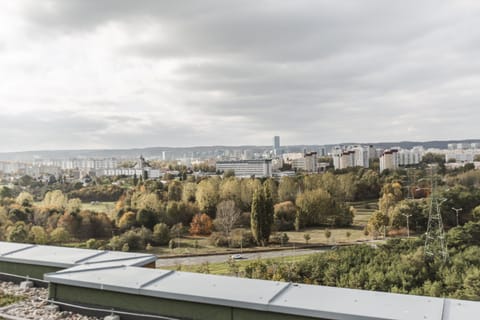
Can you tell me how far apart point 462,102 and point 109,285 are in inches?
979

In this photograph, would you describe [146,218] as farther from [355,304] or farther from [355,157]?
[355,304]

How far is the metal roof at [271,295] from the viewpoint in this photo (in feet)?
5.02

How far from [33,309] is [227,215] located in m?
18.6

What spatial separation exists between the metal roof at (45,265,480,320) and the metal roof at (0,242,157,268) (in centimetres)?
23

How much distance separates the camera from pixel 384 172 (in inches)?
999

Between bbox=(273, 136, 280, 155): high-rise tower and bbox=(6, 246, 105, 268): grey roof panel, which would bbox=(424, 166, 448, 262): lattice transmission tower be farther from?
bbox=(273, 136, 280, 155): high-rise tower

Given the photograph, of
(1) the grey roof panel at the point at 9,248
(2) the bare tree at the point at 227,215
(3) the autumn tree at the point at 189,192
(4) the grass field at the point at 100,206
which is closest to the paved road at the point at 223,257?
(2) the bare tree at the point at 227,215

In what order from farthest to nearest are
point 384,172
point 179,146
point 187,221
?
point 179,146 < point 384,172 < point 187,221

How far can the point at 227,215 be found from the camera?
810 inches

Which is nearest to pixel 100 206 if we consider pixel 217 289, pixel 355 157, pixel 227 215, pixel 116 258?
pixel 227 215

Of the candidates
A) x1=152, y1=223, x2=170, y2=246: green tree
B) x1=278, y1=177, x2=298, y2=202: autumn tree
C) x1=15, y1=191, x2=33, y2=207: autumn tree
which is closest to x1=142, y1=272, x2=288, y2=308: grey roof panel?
x1=152, y1=223, x2=170, y2=246: green tree

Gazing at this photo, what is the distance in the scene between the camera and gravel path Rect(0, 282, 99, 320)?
79.2 inches

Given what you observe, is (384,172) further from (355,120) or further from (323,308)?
(323,308)

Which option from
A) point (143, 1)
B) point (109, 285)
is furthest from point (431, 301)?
point (143, 1)
